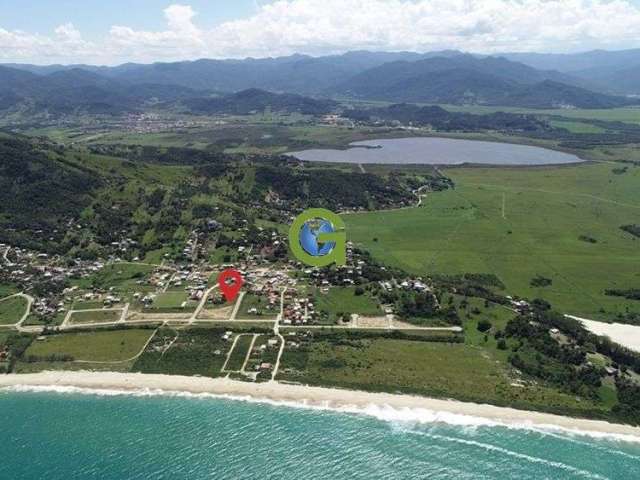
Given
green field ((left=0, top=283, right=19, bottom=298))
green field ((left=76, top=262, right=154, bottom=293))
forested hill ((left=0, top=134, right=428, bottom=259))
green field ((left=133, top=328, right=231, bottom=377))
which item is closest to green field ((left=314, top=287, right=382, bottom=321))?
green field ((left=133, top=328, right=231, bottom=377))

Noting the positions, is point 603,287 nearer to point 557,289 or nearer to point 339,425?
point 557,289

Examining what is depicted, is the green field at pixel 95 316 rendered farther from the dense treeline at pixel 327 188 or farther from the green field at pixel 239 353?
the dense treeline at pixel 327 188

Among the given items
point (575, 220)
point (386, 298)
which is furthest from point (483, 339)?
point (575, 220)

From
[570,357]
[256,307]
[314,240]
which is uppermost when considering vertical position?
[314,240]

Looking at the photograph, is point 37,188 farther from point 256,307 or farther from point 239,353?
point 239,353

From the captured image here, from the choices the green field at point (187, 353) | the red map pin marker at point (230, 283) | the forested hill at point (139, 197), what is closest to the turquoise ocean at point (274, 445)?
the green field at point (187, 353)

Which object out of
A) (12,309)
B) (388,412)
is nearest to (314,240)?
(388,412)
